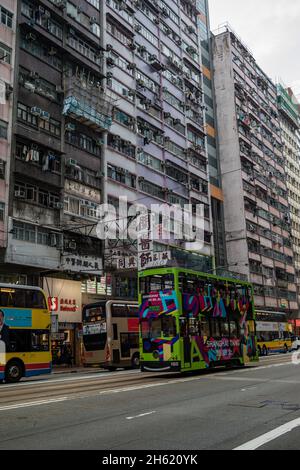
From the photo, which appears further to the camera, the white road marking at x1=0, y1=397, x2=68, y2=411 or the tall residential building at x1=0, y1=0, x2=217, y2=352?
the tall residential building at x1=0, y1=0, x2=217, y2=352

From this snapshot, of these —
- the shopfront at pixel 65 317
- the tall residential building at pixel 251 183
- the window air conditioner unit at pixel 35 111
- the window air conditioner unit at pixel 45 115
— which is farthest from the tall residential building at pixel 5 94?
the tall residential building at pixel 251 183

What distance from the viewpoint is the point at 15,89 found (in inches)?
1153

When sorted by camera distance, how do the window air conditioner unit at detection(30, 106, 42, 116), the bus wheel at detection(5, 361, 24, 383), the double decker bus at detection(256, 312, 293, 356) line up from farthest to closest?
the double decker bus at detection(256, 312, 293, 356), the window air conditioner unit at detection(30, 106, 42, 116), the bus wheel at detection(5, 361, 24, 383)

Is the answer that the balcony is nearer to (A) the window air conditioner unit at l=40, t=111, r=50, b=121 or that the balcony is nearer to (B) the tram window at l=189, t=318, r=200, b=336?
(A) the window air conditioner unit at l=40, t=111, r=50, b=121

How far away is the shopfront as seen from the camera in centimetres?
3114

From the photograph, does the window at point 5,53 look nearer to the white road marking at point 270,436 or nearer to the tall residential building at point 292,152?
the white road marking at point 270,436

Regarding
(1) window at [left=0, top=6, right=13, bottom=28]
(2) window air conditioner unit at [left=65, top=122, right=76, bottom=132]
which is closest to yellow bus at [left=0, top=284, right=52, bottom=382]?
(2) window air conditioner unit at [left=65, top=122, right=76, bottom=132]

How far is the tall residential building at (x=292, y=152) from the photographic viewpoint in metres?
81.0

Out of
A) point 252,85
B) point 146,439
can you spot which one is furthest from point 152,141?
point 146,439

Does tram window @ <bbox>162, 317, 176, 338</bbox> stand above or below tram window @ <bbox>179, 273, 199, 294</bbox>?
below

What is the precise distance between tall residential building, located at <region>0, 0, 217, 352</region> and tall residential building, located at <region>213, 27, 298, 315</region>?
11.1m

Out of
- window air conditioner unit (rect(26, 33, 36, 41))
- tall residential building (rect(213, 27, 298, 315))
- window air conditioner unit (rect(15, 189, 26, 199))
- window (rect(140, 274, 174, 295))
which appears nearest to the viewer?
window (rect(140, 274, 174, 295))
